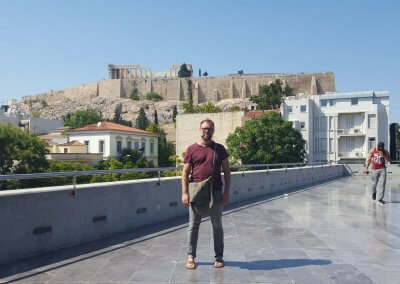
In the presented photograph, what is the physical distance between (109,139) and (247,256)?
6135 cm

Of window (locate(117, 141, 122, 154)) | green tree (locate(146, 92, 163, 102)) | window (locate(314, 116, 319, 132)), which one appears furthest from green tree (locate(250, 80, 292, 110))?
green tree (locate(146, 92, 163, 102))

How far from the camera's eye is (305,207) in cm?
1127

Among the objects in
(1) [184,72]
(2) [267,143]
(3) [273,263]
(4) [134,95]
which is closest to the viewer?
(3) [273,263]

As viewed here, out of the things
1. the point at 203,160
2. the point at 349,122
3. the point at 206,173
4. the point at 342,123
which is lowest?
the point at 206,173

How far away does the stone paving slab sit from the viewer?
4.97 metres

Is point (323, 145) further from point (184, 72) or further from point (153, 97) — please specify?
point (184, 72)

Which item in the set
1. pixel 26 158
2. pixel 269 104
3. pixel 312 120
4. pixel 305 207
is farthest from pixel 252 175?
pixel 269 104

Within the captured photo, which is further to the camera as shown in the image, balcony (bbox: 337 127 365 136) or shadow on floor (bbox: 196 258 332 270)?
balcony (bbox: 337 127 365 136)

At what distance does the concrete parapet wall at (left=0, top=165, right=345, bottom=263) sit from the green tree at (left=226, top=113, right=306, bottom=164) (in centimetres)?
4051

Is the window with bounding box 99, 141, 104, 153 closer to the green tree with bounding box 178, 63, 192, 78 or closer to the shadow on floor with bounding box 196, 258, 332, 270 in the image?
the shadow on floor with bounding box 196, 258, 332, 270

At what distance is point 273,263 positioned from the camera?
5.55 m

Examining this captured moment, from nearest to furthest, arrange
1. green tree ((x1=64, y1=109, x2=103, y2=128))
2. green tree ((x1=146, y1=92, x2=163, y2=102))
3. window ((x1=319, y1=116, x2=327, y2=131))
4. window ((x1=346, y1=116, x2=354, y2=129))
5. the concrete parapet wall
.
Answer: the concrete parapet wall → window ((x1=346, y1=116, x2=354, y2=129)) → window ((x1=319, y1=116, x2=327, y2=131)) → green tree ((x1=64, y1=109, x2=103, y2=128)) → green tree ((x1=146, y1=92, x2=163, y2=102))

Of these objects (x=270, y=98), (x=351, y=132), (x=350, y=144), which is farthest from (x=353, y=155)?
(x=270, y=98)

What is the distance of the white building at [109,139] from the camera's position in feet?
216
